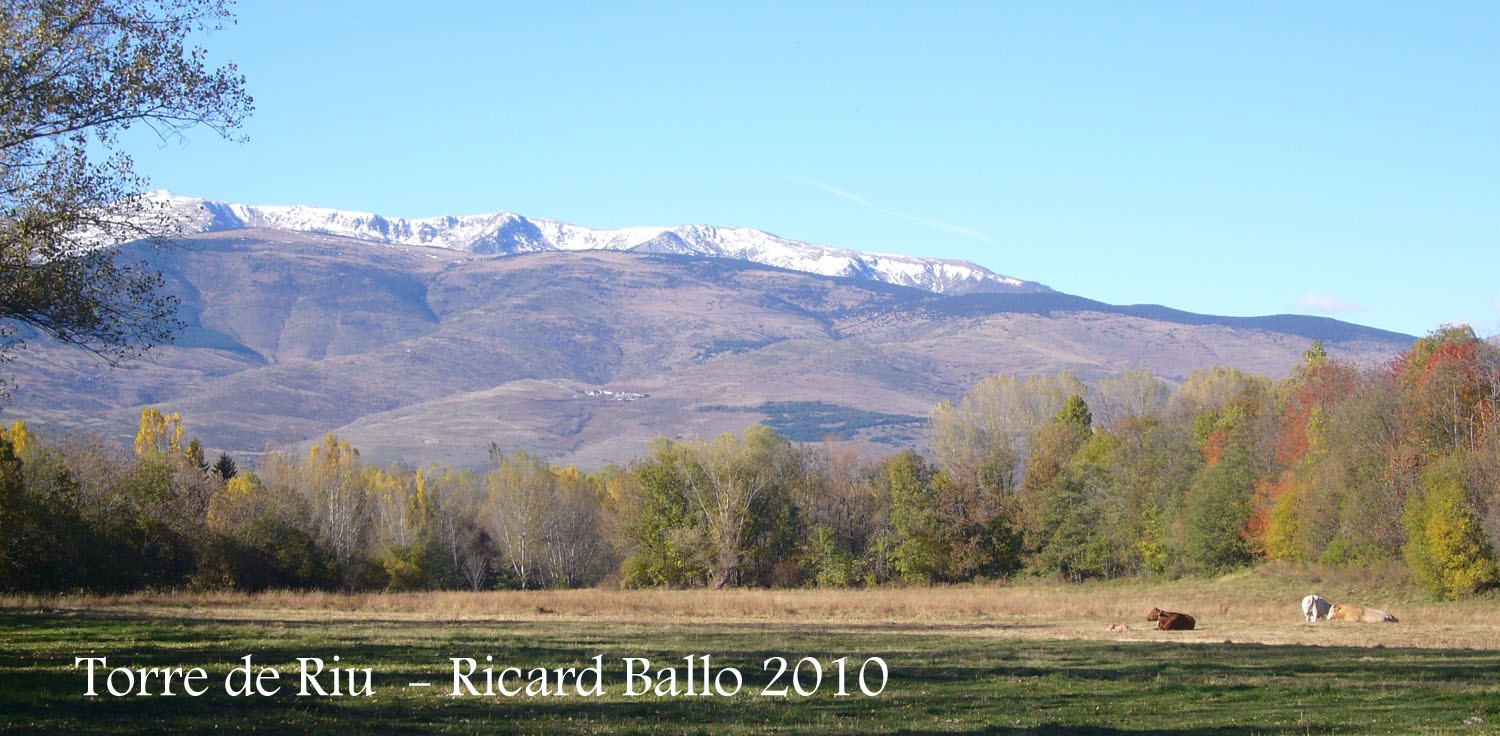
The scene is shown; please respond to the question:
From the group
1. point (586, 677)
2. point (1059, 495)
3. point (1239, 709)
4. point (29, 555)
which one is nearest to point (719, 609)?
point (29, 555)

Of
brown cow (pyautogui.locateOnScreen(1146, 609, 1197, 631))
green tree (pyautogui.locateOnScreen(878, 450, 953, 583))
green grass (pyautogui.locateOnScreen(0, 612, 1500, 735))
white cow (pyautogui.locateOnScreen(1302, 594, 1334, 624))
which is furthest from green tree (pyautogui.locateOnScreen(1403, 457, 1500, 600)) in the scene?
green tree (pyautogui.locateOnScreen(878, 450, 953, 583))

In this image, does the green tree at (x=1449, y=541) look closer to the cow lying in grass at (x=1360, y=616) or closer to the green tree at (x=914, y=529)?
the cow lying in grass at (x=1360, y=616)

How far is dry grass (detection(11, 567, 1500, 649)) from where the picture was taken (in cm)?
3694

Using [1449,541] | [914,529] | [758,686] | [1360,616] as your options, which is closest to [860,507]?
[914,529]

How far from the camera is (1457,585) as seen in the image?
50062mm

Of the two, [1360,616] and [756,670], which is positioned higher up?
[756,670]

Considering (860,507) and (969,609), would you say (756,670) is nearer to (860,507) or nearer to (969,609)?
(969,609)

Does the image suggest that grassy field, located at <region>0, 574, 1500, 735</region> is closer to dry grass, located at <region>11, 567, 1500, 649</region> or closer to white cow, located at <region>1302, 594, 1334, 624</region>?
dry grass, located at <region>11, 567, 1500, 649</region>

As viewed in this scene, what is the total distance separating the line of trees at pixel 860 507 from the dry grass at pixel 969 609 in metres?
3.66

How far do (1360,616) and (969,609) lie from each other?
14.8 m

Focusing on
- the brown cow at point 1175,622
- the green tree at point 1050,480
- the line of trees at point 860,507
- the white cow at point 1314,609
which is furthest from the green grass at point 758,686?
the green tree at point 1050,480

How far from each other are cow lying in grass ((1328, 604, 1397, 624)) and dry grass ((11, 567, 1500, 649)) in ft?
2.64

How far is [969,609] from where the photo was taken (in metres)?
51.8

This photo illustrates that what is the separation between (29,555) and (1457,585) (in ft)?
181
